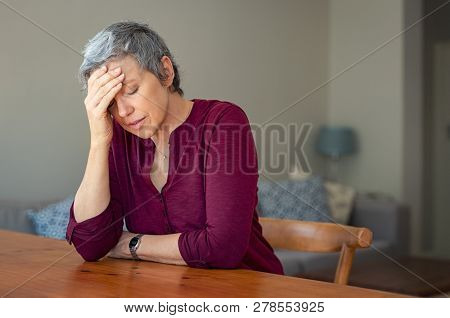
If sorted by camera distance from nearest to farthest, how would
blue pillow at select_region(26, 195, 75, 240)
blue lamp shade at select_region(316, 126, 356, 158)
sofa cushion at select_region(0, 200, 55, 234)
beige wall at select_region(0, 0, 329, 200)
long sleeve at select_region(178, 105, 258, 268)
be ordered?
long sleeve at select_region(178, 105, 258, 268), blue pillow at select_region(26, 195, 75, 240), sofa cushion at select_region(0, 200, 55, 234), beige wall at select_region(0, 0, 329, 200), blue lamp shade at select_region(316, 126, 356, 158)

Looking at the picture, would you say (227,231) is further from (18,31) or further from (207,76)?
(207,76)

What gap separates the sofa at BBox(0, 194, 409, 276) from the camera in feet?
7.06

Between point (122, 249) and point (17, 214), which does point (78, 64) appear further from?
point (122, 249)

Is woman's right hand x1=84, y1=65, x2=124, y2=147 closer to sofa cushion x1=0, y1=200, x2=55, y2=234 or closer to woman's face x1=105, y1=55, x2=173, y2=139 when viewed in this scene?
woman's face x1=105, y1=55, x2=173, y2=139

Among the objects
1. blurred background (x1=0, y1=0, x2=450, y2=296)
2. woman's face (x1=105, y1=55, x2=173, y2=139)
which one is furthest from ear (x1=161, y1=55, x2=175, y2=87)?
blurred background (x1=0, y1=0, x2=450, y2=296)

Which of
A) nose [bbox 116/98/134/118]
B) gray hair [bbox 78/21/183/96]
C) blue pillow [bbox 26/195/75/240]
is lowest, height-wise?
blue pillow [bbox 26/195/75/240]

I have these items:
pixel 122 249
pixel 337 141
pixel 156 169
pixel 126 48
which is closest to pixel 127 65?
pixel 126 48

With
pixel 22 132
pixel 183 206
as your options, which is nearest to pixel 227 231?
pixel 183 206

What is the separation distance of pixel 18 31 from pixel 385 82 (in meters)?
2.95

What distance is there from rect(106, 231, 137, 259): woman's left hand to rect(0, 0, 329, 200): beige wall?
1.34 meters

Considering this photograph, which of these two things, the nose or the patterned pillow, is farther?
the patterned pillow

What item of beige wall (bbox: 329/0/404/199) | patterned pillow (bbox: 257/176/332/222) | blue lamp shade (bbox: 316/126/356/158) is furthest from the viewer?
beige wall (bbox: 329/0/404/199)

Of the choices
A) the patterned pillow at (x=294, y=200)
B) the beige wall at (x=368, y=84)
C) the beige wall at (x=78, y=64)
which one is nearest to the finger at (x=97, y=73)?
the beige wall at (x=78, y=64)
